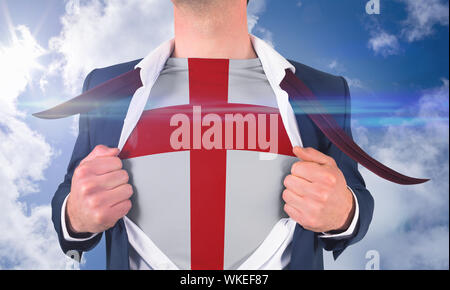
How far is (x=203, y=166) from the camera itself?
0.96 meters

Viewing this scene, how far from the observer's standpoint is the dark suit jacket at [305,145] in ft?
3.17

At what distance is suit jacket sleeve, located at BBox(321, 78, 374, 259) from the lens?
98 centimetres

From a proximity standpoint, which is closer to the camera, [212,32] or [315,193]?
[315,193]

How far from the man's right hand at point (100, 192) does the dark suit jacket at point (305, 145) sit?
0.23ft

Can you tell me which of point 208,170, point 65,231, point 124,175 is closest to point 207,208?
point 208,170

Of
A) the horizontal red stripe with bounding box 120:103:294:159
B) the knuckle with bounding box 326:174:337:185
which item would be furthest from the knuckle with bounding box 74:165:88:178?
the knuckle with bounding box 326:174:337:185

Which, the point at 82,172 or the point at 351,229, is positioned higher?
the point at 82,172

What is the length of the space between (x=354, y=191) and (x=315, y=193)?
17 cm

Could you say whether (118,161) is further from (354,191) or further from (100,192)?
(354,191)

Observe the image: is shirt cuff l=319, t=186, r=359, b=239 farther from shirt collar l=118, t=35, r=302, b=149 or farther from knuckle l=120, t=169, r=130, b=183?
knuckle l=120, t=169, r=130, b=183

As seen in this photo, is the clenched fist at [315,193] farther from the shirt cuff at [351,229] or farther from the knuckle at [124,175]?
the knuckle at [124,175]

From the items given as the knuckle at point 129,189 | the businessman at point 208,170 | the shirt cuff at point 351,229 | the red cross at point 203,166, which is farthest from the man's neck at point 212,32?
the shirt cuff at point 351,229

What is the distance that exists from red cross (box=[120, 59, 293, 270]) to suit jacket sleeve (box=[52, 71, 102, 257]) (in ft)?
0.42
